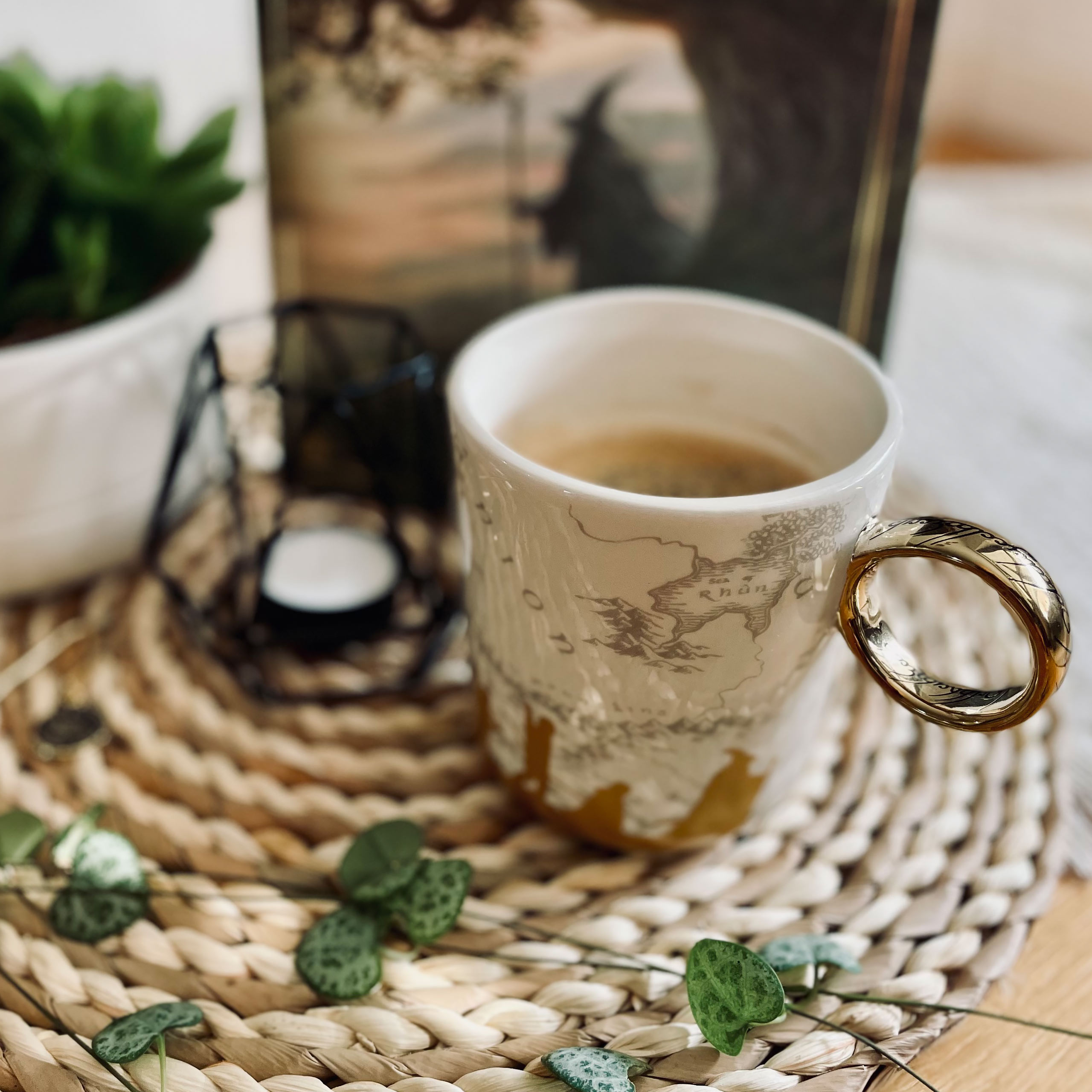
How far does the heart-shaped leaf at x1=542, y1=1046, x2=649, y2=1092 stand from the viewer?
0.23 meters

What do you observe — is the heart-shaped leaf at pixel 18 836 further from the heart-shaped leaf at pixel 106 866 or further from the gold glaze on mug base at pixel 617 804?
the gold glaze on mug base at pixel 617 804

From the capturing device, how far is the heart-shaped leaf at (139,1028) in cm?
24

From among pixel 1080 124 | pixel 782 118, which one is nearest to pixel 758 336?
pixel 782 118

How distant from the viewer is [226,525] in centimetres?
42

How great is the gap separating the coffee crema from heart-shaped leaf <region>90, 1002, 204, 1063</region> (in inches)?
6.7

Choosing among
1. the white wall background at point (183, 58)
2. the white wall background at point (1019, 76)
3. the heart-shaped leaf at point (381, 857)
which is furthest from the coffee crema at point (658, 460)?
the white wall background at point (1019, 76)

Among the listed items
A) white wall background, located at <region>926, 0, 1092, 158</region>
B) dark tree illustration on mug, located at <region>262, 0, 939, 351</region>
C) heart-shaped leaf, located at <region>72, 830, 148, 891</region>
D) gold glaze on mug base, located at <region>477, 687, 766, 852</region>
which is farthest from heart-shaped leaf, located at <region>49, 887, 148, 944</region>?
white wall background, located at <region>926, 0, 1092, 158</region>

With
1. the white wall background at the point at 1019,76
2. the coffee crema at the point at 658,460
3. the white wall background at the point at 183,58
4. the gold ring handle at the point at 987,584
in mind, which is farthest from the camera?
the white wall background at the point at 1019,76

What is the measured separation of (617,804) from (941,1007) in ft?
0.29

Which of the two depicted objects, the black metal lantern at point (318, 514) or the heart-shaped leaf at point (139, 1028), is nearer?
the heart-shaped leaf at point (139, 1028)

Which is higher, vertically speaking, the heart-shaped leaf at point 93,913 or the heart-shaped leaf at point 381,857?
the heart-shaped leaf at point 381,857

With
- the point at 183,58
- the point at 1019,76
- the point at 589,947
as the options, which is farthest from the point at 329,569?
the point at 1019,76

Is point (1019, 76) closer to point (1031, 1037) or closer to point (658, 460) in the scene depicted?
point (658, 460)

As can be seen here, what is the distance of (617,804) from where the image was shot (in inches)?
11.2
